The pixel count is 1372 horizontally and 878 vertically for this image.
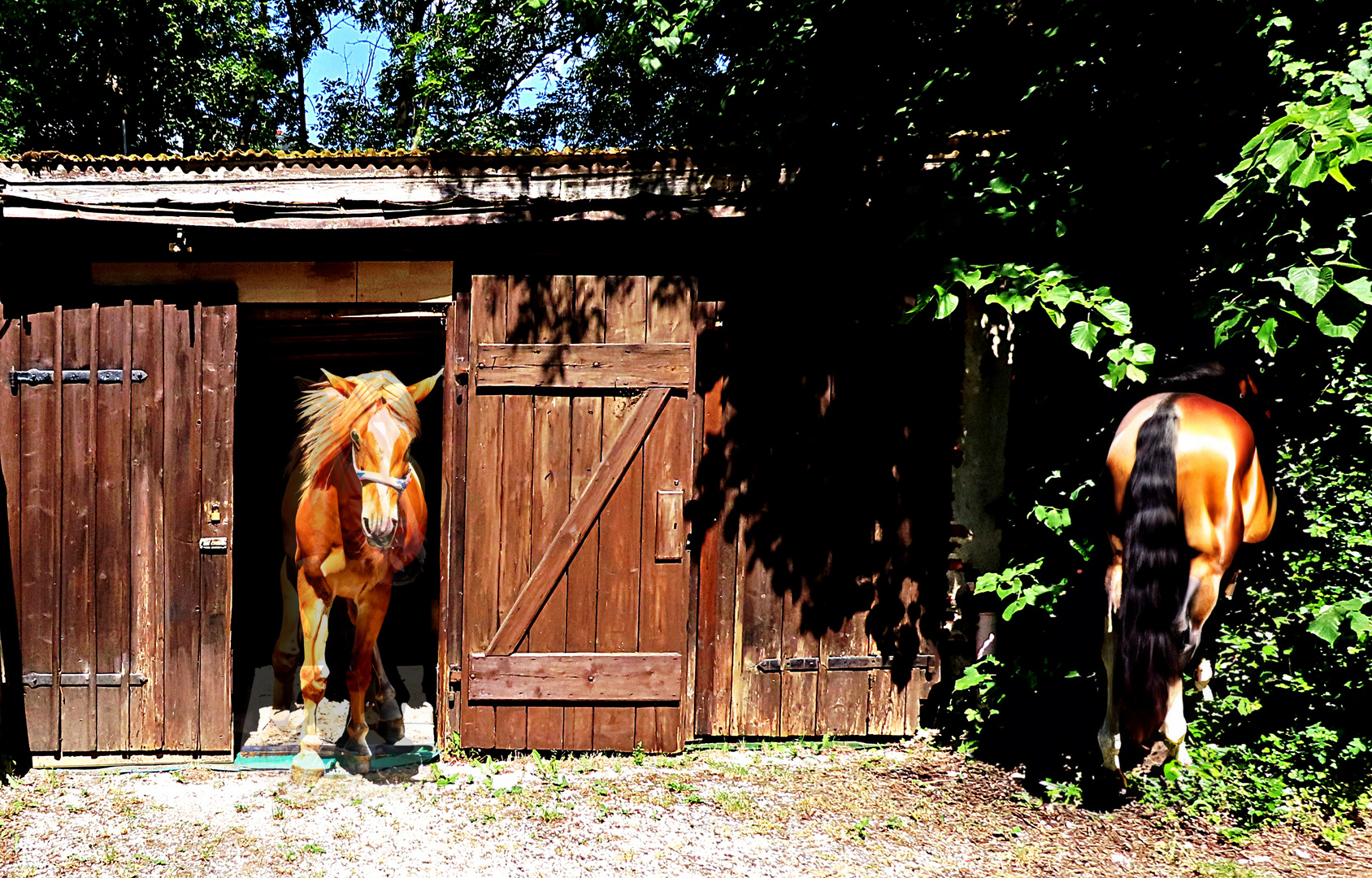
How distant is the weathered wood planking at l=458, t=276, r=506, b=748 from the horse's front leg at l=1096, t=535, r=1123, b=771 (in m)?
2.91

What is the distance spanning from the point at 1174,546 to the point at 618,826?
2.67 m

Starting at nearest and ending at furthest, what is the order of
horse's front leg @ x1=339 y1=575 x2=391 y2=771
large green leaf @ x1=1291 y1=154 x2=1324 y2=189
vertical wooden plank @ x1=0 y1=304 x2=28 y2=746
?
large green leaf @ x1=1291 y1=154 x2=1324 y2=189 < vertical wooden plank @ x1=0 y1=304 x2=28 y2=746 < horse's front leg @ x1=339 y1=575 x2=391 y2=771

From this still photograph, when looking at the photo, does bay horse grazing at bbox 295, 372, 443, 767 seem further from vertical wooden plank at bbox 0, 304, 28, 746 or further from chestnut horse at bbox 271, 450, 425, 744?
vertical wooden plank at bbox 0, 304, 28, 746

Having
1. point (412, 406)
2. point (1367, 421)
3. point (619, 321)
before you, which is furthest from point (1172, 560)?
point (412, 406)

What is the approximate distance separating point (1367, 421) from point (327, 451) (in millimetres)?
5091

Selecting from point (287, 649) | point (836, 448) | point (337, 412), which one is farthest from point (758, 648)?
point (287, 649)

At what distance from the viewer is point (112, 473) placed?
4172mm

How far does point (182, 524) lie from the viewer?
165 inches

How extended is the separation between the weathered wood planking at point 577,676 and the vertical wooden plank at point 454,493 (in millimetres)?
168

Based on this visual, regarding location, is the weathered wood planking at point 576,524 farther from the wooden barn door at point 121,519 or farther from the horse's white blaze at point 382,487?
the wooden barn door at point 121,519

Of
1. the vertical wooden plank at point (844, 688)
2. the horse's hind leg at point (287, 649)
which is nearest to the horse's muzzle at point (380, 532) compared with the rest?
the horse's hind leg at point (287, 649)

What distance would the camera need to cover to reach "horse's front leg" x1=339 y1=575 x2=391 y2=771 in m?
4.45

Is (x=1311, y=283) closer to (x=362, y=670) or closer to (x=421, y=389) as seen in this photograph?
(x=421, y=389)

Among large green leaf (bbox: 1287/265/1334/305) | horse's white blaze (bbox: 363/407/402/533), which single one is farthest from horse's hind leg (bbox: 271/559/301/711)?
large green leaf (bbox: 1287/265/1334/305)
